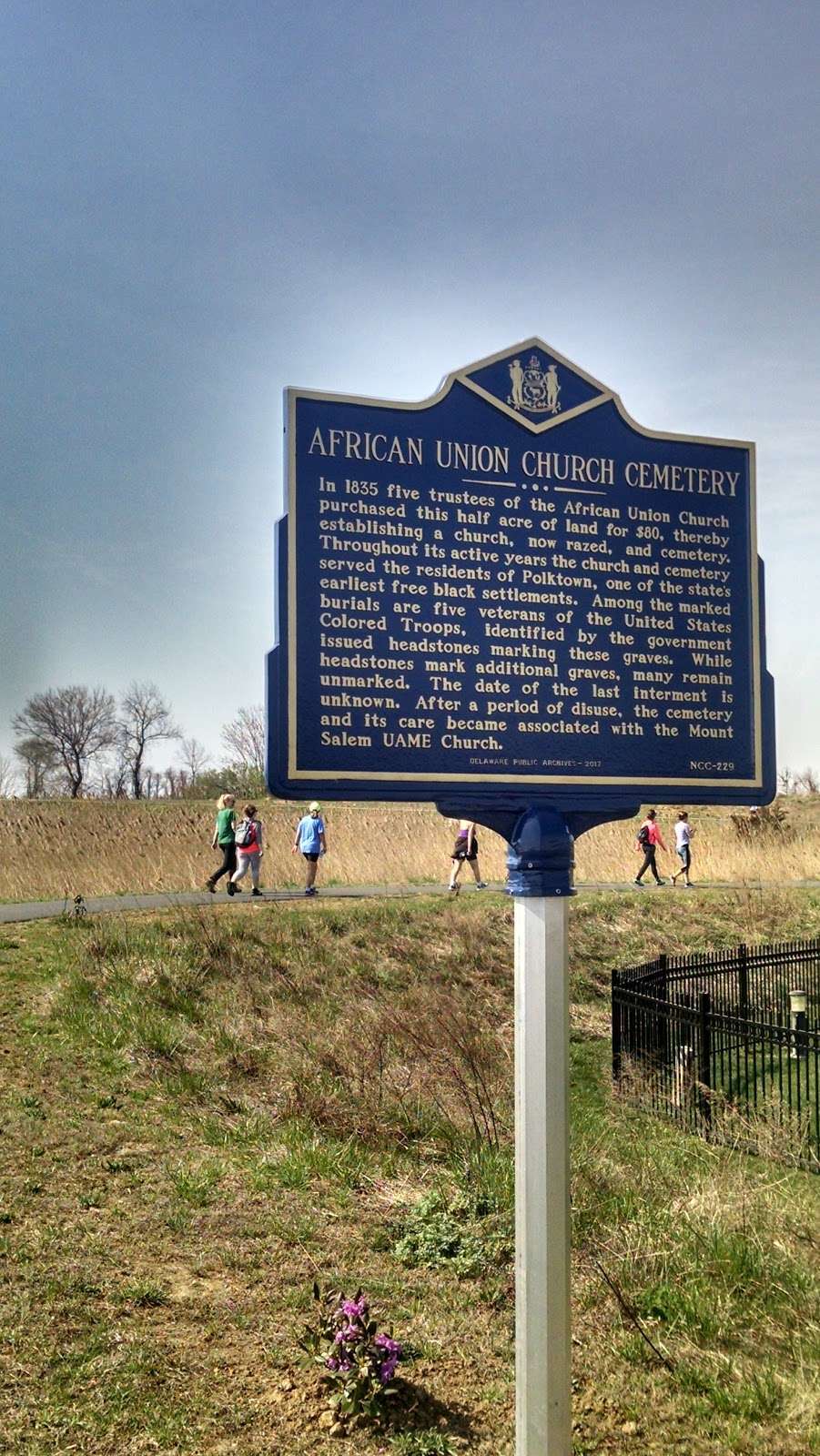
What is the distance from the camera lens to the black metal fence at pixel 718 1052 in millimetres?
8203

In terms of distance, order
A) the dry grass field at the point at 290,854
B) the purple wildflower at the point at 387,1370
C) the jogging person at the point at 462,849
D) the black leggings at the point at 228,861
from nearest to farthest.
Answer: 1. the purple wildflower at the point at 387,1370
2. the black leggings at the point at 228,861
3. the dry grass field at the point at 290,854
4. the jogging person at the point at 462,849

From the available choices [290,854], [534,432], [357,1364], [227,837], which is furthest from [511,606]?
[290,854]

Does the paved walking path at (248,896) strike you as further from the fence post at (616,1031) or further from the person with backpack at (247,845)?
the fence post at (616,1031)

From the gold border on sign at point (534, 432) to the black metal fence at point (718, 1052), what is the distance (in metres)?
4.07

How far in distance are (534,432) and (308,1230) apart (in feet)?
14.3

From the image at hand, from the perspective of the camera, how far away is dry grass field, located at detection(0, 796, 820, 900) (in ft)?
55.9

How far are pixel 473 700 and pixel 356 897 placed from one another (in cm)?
1233

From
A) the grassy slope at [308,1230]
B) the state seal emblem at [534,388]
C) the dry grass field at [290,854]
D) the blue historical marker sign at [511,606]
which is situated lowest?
the grassy slope at [308,1230]

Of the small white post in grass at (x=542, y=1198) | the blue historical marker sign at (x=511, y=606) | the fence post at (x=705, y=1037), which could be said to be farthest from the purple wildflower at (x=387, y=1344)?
the fence post at (x=705, y=1037)

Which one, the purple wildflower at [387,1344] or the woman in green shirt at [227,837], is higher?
the woman in green shirt at [227,837]

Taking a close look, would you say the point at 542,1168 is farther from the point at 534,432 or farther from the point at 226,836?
the point at 226,836

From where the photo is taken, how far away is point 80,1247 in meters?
5.87

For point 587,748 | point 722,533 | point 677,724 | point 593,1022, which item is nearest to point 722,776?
point 677,724

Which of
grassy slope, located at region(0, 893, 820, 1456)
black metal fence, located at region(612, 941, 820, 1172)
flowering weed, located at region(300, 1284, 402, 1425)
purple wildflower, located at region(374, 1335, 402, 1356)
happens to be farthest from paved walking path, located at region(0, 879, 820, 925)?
purple wildflower, located at region(374, 1335, 402, 1356)
